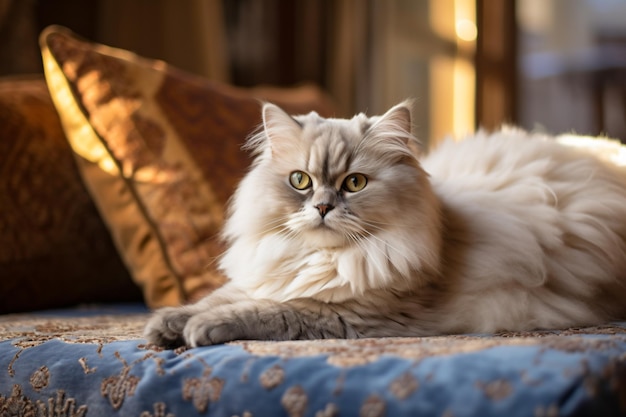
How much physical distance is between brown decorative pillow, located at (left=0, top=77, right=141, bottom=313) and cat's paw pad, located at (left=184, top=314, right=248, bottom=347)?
82 cm

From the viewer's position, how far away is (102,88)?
1.98m

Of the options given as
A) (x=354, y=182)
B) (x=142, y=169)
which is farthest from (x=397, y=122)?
(x=142, y=169)

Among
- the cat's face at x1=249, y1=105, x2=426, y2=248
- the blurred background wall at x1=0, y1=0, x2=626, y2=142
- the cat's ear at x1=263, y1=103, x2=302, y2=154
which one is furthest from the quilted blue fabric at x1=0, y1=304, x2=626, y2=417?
the blurred background wall at x1=0, y1=0, x2=626, y2=142

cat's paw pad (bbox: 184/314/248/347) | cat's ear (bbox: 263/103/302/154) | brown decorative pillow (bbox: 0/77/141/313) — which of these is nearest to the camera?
cat's paw pad (bbox: 184/314/248/347)

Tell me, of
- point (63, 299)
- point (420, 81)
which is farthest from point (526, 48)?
point (63, 299)

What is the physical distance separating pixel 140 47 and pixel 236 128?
1.25m

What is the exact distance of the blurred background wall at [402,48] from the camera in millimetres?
3023

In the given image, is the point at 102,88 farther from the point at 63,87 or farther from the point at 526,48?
the point at 526,48

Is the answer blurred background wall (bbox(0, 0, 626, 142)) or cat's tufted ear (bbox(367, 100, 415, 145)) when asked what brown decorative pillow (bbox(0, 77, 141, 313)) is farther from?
cat's tufted ear (bbox(367, 100, 415, 145))

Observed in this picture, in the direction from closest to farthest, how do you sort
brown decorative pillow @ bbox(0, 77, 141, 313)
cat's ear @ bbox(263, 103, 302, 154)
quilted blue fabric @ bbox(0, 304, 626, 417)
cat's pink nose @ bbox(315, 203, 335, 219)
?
1. quilted blue fabric @ bbox(0, 304, 626, 417)
2. cat's pink nose @ bbox(315, 203, 335, 219)
3. cat's ear @ bbox(263, 103, 302, 154)
4. brown decorative pillow @ bbox(0, 77, 141, 313)

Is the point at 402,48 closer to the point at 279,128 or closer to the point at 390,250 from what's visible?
the point at 279,128

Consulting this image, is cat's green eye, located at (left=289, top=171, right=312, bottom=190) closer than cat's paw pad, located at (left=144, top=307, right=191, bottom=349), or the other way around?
cat's paw pad, located at (left=144, top=307, right=191, bottom=349)

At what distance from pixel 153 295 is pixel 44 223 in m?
0.37

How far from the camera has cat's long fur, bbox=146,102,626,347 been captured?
1.36 m
